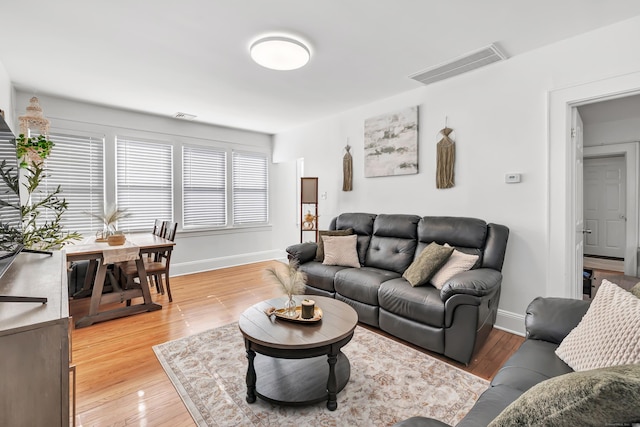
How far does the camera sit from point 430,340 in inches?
92.7

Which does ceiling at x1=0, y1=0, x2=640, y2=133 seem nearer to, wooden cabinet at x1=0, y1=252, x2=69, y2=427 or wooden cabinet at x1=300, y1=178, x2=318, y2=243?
wooden cabinet at x1=300, y1=178, x2=318, y2=243

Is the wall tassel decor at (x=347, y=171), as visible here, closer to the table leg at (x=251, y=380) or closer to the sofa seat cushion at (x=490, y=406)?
the table leg at (x=251, y=380)

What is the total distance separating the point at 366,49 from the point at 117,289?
12.5 feet

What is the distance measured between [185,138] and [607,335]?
538 cm

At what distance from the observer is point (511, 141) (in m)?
2.84

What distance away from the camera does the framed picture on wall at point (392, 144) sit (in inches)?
142

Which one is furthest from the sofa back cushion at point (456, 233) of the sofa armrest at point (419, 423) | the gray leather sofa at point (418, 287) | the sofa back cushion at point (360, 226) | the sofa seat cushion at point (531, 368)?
the sofa armrest at point (419, 423)

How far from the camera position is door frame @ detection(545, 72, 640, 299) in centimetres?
252

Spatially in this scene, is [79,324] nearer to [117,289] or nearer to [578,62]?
[117,289]

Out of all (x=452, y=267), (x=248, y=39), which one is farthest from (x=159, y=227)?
(x=452, y=267)

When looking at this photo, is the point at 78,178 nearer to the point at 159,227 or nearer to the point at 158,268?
the point at 159,227

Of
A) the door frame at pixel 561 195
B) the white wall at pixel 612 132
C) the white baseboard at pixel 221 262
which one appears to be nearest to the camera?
the door frame at pixel 561 195

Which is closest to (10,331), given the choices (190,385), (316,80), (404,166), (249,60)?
(190,385)

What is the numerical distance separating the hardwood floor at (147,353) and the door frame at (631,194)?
3.46 meters
